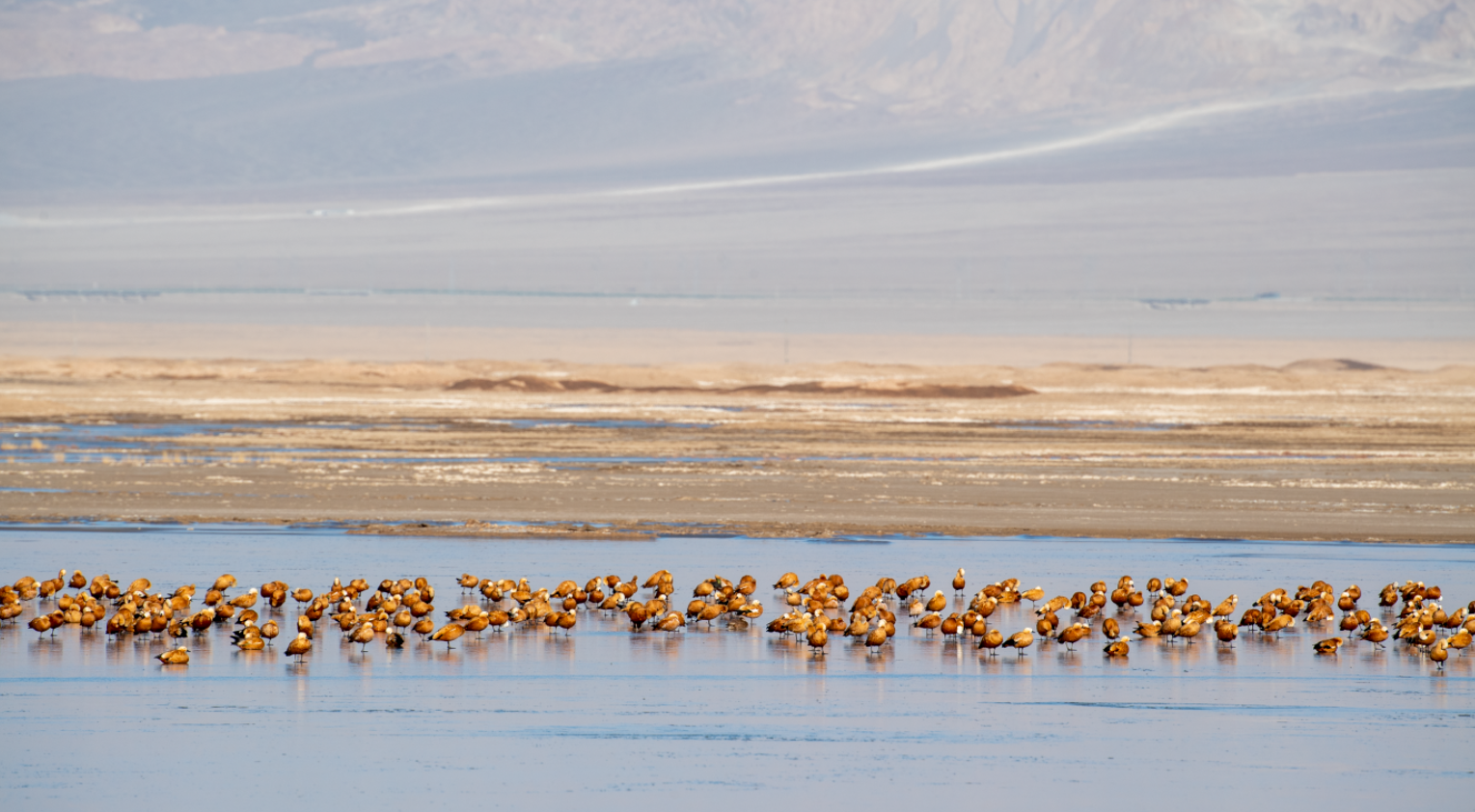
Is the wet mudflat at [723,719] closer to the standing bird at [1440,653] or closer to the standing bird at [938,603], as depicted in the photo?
the standing bird at [1440,653]

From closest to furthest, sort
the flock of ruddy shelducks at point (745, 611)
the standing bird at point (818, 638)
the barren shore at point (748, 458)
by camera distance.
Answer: the standing bird at point (818, 638) < the flock of ruddy shelducks at point (745, 611) < the barren shore at point (748, 458)

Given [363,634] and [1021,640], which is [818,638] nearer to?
[1021,640]

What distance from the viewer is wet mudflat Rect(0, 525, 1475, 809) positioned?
975 centimetres

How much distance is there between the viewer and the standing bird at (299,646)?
41.8 ft

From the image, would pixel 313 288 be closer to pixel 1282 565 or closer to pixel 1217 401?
pixel 1217 401

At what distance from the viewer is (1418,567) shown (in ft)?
58.2

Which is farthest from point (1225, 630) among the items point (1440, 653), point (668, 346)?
point (668, 346)

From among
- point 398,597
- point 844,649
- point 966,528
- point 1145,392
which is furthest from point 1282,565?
point 1145,392

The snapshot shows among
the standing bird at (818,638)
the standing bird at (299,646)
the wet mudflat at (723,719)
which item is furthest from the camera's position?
the standing bird at (818,638)

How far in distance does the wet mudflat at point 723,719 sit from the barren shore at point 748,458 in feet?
17.8

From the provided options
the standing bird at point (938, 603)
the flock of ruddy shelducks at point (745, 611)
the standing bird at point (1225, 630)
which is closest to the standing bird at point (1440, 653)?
the flock of ruddy shelducks at point (745, 611)

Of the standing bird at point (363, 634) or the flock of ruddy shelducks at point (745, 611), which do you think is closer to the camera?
the standing bird at point (363, 634)

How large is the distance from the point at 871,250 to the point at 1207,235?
949 inches

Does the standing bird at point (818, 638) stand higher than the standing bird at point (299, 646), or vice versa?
the standing bird at point (818, 638)
